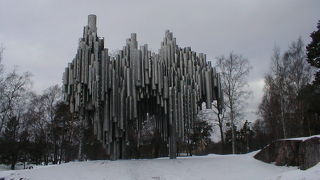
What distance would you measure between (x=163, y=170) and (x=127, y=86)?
5284 millimetres

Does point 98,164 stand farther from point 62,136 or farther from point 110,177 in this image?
point 62,136

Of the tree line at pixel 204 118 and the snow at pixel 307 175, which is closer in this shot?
the snow at pixel 307 175

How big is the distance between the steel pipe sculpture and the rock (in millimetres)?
4716

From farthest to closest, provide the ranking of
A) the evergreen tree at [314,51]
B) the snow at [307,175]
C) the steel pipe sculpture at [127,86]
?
the evergreen tree at [314,51] → the steel pipe sculpture at [127,86] → the snow at [307,175]

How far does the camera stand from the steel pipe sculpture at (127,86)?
1806 centimetres

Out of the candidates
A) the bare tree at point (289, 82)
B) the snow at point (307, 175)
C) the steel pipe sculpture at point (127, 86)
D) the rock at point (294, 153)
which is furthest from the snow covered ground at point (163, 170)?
the bare tree at point (289, 82)

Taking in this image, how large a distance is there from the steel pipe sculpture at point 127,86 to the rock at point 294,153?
4.72m

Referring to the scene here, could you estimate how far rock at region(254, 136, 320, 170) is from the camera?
11.4m

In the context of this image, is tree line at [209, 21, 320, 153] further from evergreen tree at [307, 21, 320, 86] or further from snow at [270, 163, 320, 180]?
snow at [270, 163, 320, 180]

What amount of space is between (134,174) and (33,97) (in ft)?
69.4

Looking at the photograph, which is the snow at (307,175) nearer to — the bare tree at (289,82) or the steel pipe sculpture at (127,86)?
the steel pipe sculpture at (127,86)

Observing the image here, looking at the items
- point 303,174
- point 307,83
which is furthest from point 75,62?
point 307,83

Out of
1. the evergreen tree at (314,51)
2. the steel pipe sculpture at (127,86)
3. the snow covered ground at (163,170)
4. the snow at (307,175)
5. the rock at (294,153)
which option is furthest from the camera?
the evergreen tree at (314,51)

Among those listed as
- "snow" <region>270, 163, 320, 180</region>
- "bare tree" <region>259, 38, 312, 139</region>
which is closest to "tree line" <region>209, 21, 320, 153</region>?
"bare tree" <region>259, 38, 312, 139</region>
